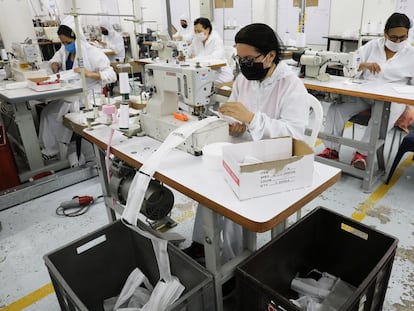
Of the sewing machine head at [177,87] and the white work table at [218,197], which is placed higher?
the sewing machine head at [177,87]

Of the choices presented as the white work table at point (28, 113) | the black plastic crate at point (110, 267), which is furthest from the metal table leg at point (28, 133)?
the black plastic crate at point (110, 267)

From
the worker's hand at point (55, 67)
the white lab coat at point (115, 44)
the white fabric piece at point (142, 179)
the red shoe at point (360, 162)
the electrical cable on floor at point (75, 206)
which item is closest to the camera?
the white fabric piece at point (142, 179)

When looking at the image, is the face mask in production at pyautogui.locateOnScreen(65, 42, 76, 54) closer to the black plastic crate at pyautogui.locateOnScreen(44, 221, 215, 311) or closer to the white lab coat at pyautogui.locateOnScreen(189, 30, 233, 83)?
the white lab coat at pyautogui.locateOnScreen(189, 30, 233, 83)

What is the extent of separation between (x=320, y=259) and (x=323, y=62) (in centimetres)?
201

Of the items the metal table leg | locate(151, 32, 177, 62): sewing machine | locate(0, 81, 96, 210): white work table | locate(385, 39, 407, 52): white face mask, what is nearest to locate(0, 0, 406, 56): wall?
locate(0, 81, 96, 210): white work table

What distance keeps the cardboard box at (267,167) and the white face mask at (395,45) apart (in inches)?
92.4

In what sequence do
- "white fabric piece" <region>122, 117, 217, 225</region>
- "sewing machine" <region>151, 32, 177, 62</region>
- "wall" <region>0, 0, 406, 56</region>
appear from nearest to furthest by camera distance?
"white fabric piece" <region>122, 117, 217, 225</region>
"sewing machine" <region>151, 32, 177, 62</region>
"wall" <region>0, 0, 406, 56</region>

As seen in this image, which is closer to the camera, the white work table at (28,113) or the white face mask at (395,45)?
the white work table at (28,113)

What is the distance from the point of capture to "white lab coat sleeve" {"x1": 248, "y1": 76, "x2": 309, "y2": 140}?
1.53m

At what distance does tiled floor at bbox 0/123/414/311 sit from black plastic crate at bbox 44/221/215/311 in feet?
1.09

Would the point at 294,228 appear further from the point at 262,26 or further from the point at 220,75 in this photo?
the point at 220,75

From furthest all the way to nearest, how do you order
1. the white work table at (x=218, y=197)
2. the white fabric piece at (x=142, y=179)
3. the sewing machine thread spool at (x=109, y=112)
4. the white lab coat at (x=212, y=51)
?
1. the white lab coat at (x=212, y=51)
2. the sewing machine thread spool at (x=109, y=112)
3. the white fabric piece at (x=142, y=179)
4. the white work table at (x=218, y=197)

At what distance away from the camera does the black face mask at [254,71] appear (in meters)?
1.64

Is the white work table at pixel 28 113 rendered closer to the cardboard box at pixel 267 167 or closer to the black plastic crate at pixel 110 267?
the black plastic crate at pixel 110 267
